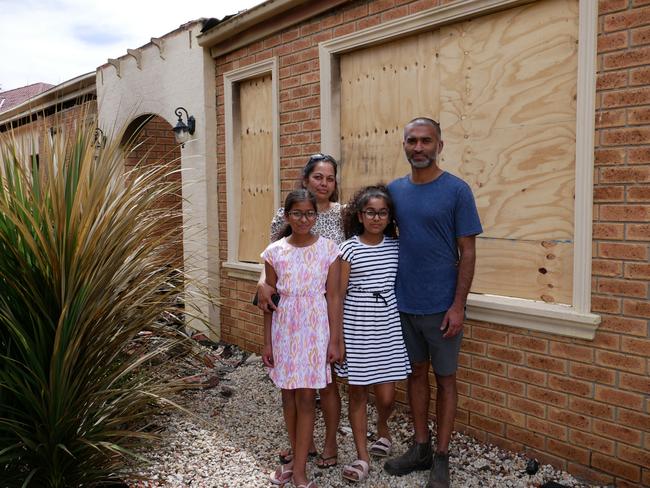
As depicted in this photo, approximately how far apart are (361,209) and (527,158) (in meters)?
1.07

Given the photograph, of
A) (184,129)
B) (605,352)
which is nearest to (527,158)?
(605,352)

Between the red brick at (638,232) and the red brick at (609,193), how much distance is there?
15 centimetres

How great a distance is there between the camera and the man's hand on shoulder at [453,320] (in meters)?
2.90

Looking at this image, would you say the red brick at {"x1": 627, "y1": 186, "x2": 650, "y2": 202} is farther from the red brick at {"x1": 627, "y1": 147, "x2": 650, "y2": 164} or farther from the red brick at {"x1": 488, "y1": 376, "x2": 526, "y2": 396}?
the red brick at {"x1": 488, "y1": 376, "x2": 526, "y2": 396}

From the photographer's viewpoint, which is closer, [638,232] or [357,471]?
[638,232]

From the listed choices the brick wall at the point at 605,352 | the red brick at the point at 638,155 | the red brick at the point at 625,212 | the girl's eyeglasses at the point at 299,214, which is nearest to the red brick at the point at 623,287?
the brick wall at the point at 605,352

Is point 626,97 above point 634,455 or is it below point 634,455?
above

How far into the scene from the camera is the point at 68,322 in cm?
251

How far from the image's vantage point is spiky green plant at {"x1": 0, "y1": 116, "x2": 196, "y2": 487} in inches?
95.7

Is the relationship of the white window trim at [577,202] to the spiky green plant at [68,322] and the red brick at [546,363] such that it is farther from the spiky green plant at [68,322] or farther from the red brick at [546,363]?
the spiky green plant at [68,322]

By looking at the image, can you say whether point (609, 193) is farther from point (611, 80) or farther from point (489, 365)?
point (489, 365)

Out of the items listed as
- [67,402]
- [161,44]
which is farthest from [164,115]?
[67,402]

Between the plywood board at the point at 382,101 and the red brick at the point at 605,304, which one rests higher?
the plywood board at the point at 382,101

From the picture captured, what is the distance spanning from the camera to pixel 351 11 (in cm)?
437
